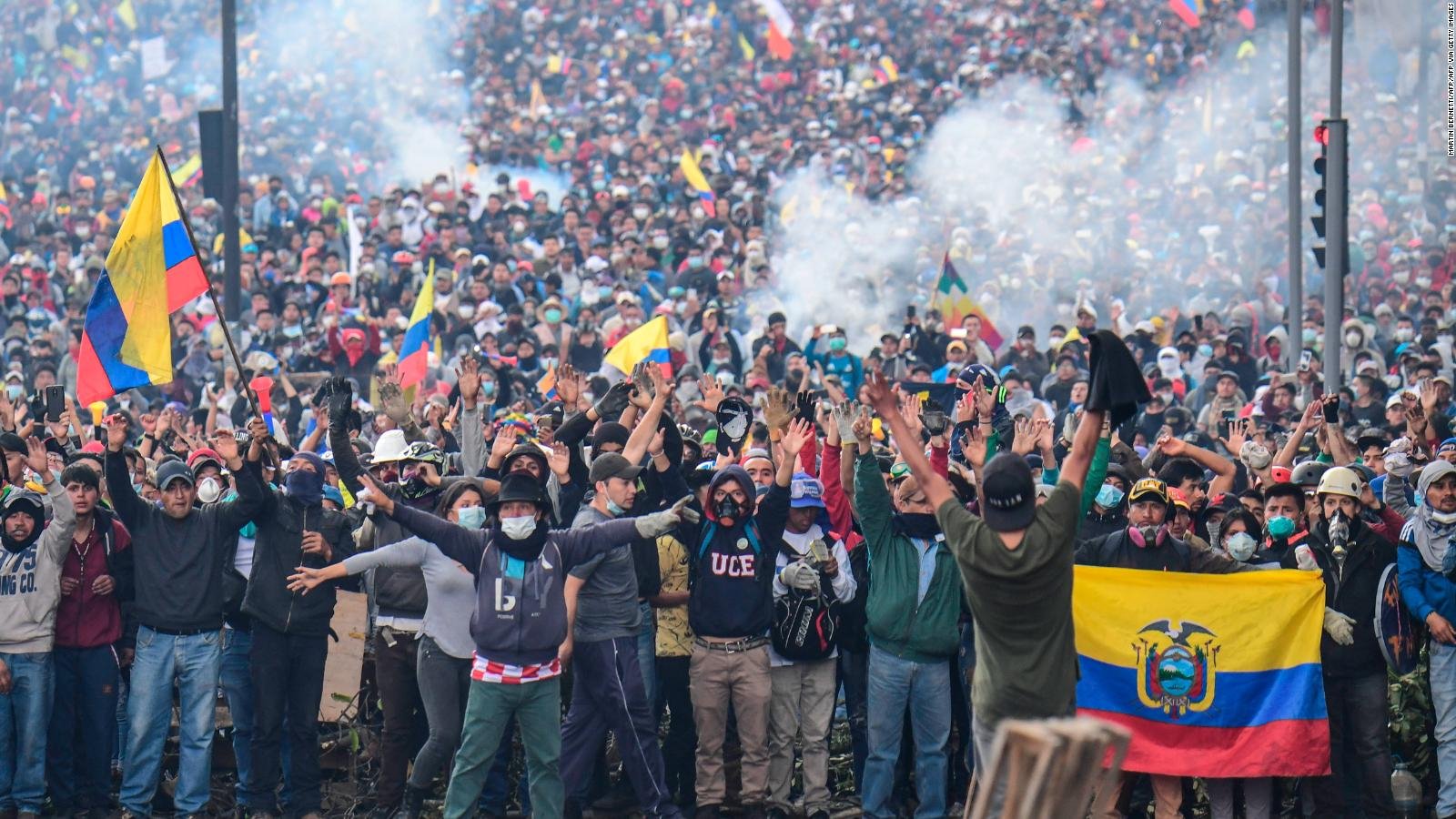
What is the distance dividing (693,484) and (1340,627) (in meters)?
3.22

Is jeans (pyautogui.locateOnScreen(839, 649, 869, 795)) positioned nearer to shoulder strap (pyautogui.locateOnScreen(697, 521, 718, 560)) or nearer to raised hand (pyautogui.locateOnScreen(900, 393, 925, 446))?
shoulder strap (pyautogui.locateOnScreen(697, 521, 718, 560))

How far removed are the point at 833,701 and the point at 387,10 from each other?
27652 millimetres

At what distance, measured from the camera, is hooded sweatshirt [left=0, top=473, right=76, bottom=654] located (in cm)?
952

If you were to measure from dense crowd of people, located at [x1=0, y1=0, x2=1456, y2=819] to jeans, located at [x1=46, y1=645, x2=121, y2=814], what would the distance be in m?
0.02

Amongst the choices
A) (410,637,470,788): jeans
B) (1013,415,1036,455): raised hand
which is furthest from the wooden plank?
(1013,415,1036,455): raised hand

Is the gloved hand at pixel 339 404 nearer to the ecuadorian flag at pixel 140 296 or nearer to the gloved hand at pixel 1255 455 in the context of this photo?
the ecuadorian flag at pixel 140 296

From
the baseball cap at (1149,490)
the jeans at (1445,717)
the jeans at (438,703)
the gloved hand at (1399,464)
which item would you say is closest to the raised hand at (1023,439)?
the baseball cap at (1149,490)

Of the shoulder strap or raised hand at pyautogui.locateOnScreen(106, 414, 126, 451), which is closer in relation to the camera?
raised hand at pyautogui.locateOnScreen(106, 414, 126, 451)

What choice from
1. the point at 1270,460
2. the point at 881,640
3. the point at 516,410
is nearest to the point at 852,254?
the point at 516,410

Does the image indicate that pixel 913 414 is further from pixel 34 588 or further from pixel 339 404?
pixel 34 588

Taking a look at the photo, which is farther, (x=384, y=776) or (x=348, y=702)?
(x=348, y=702)

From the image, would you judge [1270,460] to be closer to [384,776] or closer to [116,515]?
[384,776]

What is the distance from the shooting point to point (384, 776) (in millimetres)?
9297

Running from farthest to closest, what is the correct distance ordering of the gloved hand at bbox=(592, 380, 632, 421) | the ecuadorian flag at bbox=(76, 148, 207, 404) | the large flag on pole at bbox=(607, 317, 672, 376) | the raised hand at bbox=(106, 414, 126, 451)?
the large flag on pole at bbox=(607, 317, 672, 376), the ecuadorian flag at bbox=(76, 148, 207, 404), the gloved hand at bbox=(592, 380, 632, 421), the raised hand at bbox=(106, 414, 126, 451)
